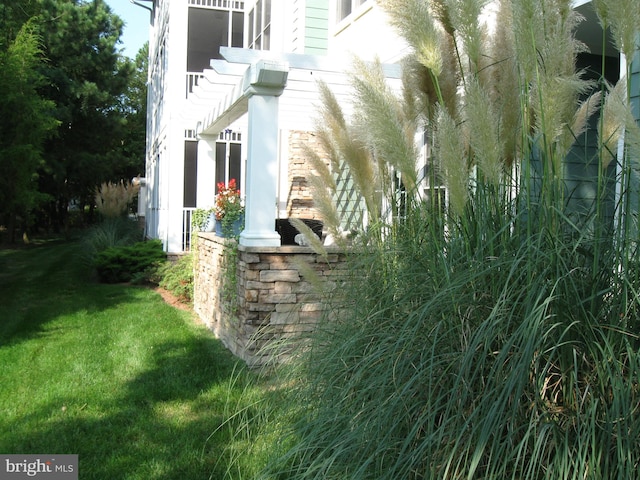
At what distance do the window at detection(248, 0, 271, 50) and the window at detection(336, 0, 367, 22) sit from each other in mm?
2402

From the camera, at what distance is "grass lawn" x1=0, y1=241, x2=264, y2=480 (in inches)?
144

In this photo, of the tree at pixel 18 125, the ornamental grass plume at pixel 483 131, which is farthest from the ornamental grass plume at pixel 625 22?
the tree at pixel 18 125

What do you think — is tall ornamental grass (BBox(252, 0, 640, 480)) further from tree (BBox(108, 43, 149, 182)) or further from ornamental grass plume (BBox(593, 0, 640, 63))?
tree (BBox(108, 43, 149, 182))

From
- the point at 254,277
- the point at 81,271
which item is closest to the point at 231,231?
the point at 254,277

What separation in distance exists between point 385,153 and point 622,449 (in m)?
1.33

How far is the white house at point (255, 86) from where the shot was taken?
19.6 feet

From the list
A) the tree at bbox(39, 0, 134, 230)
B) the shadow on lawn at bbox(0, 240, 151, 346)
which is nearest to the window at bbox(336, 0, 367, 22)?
the shadow on lawn at bbox(0, 240, 151, 346)

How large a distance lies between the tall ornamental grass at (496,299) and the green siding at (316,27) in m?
7.84

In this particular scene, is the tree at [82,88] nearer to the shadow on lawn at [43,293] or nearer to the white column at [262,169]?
the shadow on lawn at [43,293]

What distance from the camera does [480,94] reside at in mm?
2205

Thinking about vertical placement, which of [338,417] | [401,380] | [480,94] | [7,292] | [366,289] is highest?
[480,94]

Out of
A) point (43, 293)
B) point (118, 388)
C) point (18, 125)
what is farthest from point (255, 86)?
point (43, 293)

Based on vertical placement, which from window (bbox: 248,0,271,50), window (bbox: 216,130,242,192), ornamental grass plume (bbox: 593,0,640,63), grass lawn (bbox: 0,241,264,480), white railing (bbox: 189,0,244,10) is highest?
white railing (bbox: 189,0,244,10)

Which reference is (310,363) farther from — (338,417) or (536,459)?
(536,459)
